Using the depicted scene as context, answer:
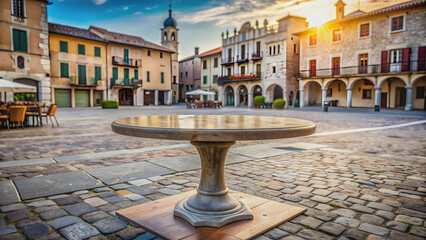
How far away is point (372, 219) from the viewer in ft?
8.06

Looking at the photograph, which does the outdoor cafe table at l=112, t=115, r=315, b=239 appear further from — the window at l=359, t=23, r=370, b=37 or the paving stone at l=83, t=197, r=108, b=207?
the window at l=359, t=23, r=370, b=37

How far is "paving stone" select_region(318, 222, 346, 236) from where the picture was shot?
2.21 meters

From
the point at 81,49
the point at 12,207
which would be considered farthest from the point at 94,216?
the point at 81,49

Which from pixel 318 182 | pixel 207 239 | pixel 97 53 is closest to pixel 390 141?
pixel 318 182

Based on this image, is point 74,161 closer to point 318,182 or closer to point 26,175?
point 26,175

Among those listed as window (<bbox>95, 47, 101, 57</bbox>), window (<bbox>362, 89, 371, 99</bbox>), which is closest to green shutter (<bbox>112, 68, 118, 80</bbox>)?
window (<bbox>95, 47, 101, 57</bbox>)

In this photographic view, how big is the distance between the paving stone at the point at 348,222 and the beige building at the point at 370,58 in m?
24.3

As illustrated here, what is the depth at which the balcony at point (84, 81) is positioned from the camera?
29400mm

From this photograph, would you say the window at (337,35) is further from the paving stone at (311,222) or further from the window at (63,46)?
the paving stone at (311,222)

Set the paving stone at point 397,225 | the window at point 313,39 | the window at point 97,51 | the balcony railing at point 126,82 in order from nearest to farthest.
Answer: the paving stone at point 397,225
the window at point 313,39
the window at point 97,51
the balcony railing at point 126,82

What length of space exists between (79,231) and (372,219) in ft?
8.19

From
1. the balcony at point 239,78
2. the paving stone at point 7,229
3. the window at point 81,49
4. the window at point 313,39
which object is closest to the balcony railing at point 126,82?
the window at point 81,49

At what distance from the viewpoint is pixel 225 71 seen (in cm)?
3909

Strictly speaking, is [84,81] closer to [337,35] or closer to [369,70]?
[337,35]
